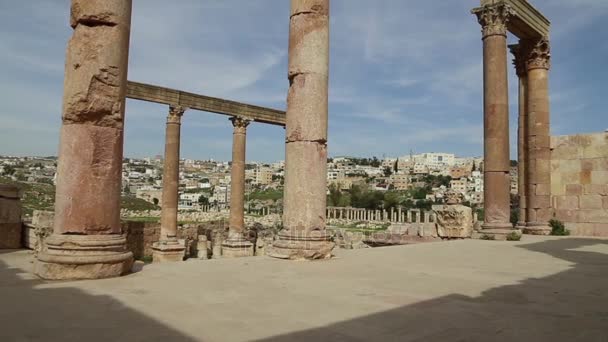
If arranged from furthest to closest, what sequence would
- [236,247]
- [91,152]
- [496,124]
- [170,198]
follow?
[236,247], [170,198], [496,124], [91,152]

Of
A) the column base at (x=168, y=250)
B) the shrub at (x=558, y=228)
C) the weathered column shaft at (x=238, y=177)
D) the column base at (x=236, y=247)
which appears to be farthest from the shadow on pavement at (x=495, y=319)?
the weathered column shaft at (x=238, y=177)

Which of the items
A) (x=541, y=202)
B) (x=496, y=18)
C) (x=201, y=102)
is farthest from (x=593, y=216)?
(x=201, y=102)

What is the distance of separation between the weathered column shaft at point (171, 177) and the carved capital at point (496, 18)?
1391 centimetres

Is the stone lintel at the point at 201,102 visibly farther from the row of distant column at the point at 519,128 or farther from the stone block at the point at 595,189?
the stone block at the point at 595,189

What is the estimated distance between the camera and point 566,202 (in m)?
18.3

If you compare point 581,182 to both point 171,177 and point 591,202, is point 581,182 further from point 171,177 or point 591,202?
point 171,177

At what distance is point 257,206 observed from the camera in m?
119

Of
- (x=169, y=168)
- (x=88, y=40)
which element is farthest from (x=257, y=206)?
(x=88, y=40)

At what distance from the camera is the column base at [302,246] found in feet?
31.1

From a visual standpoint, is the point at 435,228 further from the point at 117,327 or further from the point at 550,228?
the point at 117,327

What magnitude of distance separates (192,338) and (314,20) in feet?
25.3

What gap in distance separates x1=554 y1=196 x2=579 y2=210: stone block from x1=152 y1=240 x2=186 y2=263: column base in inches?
633

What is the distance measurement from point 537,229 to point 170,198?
1550 centimetres

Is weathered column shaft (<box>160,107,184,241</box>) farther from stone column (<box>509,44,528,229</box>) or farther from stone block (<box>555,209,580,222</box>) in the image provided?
stone block (<box>555,209,580,222</box>)
